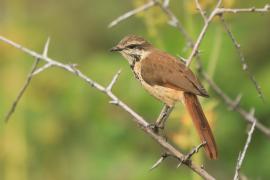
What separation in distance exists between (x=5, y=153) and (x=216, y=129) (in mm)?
1934

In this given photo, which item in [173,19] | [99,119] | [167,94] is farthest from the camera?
[99,119]

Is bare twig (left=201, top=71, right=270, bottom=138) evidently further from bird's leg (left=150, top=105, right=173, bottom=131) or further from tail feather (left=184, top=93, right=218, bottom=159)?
bird's leg (left=150, top=105, right=173, bottom=131)

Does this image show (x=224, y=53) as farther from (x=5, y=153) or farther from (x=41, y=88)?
(x=5, y=153)

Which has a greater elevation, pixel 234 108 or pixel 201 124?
pixel 201 124

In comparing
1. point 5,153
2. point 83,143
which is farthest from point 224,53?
point 5,153

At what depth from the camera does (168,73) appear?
21.2 feet

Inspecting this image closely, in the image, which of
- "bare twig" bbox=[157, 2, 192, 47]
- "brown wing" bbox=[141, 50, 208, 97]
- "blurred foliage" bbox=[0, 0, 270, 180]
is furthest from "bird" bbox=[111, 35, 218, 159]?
"blurred foliage" bbox=[0, 0, 270, 180]

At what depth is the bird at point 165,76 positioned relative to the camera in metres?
6.18

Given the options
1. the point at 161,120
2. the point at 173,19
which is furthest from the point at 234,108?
the point at 173,19

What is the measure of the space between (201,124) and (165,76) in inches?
25.8

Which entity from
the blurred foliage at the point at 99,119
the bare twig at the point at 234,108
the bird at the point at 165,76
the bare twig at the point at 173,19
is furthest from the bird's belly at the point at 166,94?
the blurred foliage at the point at 99,119

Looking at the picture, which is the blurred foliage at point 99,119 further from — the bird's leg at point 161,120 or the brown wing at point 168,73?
the bird's leg at point 161,120

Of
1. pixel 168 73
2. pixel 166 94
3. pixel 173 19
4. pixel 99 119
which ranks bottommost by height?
pixel 99 119

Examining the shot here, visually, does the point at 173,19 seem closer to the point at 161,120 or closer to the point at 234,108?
the point at 161,120
